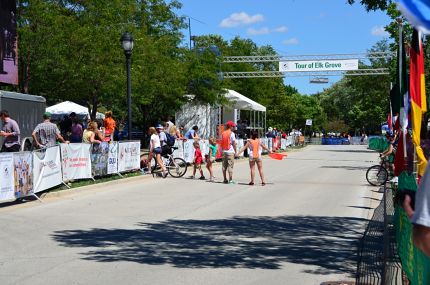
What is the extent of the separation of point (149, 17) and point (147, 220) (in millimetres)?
28637

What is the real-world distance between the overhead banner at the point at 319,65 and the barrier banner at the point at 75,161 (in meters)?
30.3

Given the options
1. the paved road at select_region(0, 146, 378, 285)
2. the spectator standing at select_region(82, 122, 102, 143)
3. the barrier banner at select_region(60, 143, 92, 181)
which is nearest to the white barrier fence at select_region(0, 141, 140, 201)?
the barrier banner at select_region(60, 143, 92, 181)

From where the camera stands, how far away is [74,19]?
86.4ft

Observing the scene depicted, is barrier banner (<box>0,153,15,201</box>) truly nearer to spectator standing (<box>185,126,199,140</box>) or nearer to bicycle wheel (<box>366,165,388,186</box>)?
spectator standing (<box>185,126,199,140</box>)

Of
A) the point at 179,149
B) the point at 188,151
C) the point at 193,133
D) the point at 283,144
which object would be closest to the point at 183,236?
the point at 179,149

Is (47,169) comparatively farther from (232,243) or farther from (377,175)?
(377,175)

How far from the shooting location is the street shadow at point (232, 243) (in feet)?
25.0

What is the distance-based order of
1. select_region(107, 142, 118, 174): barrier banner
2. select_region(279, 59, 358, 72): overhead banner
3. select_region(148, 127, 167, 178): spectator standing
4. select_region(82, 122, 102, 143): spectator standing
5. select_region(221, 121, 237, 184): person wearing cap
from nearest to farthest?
select_region(82, 122, 102, 143): spectator standing → select_region(107, 142, 118, 174): barrier banner → select_region(221, 121, 237, 184): person wearing cap → select_region(148, 127, 167, 178): spectator standing → select_region(279, 59, 358, 72): overhead banner

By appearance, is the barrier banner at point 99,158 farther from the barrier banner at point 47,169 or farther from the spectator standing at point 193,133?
the spectator standing at point 193,133

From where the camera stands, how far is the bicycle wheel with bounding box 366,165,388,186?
60.2 ft

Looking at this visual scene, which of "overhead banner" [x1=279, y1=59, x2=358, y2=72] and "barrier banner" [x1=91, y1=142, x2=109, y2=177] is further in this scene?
"overhead banner" [x1=279, y1=59, x2=358, y2=72]

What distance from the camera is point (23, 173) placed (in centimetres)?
1289

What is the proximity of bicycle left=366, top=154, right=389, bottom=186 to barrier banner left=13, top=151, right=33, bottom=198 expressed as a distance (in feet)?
34.5

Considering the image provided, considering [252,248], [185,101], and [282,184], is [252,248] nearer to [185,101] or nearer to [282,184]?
[282,184]
